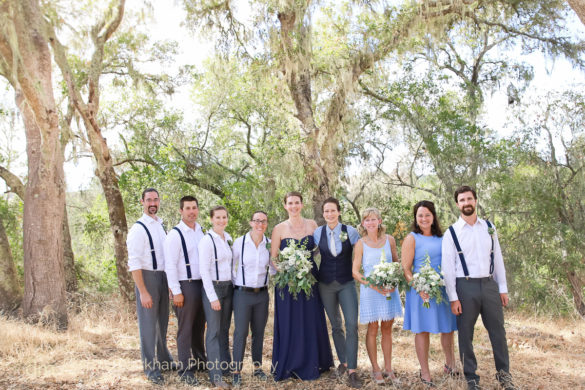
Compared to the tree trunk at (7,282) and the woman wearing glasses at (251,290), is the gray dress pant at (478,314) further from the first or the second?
the tree trunk at (7,282)

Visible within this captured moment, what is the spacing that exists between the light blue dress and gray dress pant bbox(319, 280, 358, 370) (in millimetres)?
Result: 107

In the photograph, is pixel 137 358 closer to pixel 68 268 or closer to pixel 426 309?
pixel 426 309

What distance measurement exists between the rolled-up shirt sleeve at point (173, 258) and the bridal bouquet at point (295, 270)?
3.31 ft

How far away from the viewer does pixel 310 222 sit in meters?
5.02

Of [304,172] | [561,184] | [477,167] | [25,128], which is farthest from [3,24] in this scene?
[561,184]

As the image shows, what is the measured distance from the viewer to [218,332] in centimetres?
461

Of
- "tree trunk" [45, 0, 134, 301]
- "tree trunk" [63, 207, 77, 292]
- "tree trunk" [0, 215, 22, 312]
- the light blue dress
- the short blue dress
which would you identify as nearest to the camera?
the short blue dress

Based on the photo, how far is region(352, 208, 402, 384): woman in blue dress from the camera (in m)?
4.48

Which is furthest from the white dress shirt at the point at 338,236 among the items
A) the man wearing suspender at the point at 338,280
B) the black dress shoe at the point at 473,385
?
the black dress shoe at the point at 473,385

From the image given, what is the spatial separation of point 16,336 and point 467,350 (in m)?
5.39

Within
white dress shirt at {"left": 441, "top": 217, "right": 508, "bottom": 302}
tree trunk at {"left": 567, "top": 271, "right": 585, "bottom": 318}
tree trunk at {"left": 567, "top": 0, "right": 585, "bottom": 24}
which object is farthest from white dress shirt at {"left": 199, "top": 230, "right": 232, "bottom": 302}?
tree trunk at {"left": 567, "top": 271, "right": 585, "bottom": 318}

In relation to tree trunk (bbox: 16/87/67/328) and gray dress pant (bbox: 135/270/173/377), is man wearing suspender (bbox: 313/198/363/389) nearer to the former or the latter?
gray dress pant (bbox: 135/270/173/377)

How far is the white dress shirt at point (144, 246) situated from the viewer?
471 cm

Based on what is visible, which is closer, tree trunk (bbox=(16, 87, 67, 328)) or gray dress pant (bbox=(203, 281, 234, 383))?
gray dress pant (bbox=(203, 281, 234, 383))
